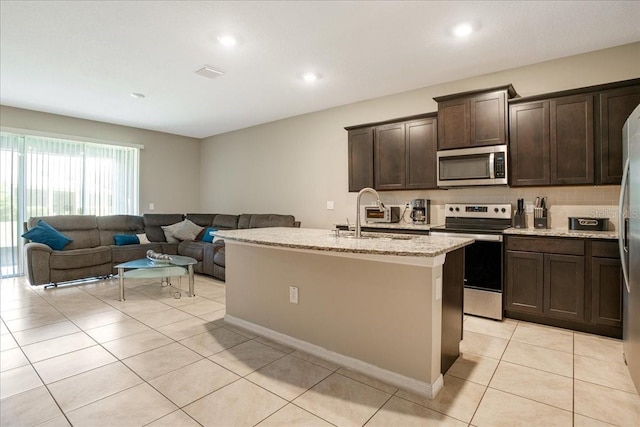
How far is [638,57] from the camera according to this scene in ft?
9.82

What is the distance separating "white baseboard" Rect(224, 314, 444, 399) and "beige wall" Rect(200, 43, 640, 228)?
7.86ft

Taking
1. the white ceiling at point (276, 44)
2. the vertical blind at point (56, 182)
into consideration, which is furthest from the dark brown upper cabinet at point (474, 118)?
the vertical blind at point (56, 182)

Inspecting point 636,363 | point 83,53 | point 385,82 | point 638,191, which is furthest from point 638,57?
point 83,53

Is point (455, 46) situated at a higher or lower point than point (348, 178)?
higher

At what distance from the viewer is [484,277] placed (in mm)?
3295

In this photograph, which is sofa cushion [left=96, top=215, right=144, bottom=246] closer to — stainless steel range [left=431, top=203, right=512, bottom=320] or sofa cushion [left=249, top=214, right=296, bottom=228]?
sofa cushion [left=249, top=214, right=296, bottom=228]

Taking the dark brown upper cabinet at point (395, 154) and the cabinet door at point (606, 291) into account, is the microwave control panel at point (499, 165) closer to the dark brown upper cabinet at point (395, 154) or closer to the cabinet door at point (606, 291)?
the dark brown upper cabinet at point (395, 154)

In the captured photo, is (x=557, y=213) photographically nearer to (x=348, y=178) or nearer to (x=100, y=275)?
(x=348, y=178)

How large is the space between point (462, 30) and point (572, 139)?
144cm

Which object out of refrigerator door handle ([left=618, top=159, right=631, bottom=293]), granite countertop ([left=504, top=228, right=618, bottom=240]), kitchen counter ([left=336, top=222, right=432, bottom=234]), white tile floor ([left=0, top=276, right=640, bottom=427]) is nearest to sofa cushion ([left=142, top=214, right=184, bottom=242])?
white tile floor ([left=0, top=276, right=640, bottom=427])

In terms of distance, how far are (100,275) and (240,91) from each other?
3425 mm

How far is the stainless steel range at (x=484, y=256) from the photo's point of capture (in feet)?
10.6

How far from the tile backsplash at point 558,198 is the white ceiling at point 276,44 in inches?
51.9

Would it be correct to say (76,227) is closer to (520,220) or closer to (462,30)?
(462,30)
